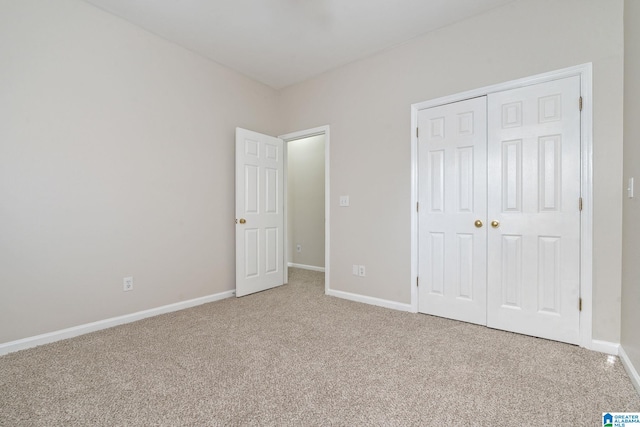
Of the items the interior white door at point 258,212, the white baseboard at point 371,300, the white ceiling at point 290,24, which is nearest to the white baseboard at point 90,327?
the interior white door at point 258,212

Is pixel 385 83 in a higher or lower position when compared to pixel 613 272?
higher

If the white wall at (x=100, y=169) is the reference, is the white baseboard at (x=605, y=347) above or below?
below

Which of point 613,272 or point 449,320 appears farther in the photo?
point 449,320

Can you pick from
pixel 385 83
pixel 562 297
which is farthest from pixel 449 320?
pixel 385 83

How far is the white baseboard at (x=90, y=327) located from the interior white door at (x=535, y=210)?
3.06m

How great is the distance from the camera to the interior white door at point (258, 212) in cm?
359

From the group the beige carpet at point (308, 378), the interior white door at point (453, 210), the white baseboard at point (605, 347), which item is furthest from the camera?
the interior white door at point (453, 210)

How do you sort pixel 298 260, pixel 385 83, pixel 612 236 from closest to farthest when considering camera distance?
pixel 612 236 < pixel 385 83 < pixel 298 260

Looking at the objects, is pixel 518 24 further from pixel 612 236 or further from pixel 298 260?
pixel 298 260

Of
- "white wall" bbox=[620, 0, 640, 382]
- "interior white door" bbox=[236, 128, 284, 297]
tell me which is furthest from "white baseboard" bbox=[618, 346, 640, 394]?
"interior white door" bbox=[236, 128, 284, 297]

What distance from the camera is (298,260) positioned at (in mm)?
5660

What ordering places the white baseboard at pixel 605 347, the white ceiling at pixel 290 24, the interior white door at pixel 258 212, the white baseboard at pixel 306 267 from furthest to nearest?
1. the white baseboard at pixel 306 267
2. the interior white door at pixel 258 212
3. the white ceiling at pixel 290 24
4. the white baseboard at pixel 605 347

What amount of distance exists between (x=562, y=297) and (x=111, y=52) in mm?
4396

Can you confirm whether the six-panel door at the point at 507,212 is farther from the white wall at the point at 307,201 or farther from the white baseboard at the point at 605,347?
the white wall at the point at 307,201
